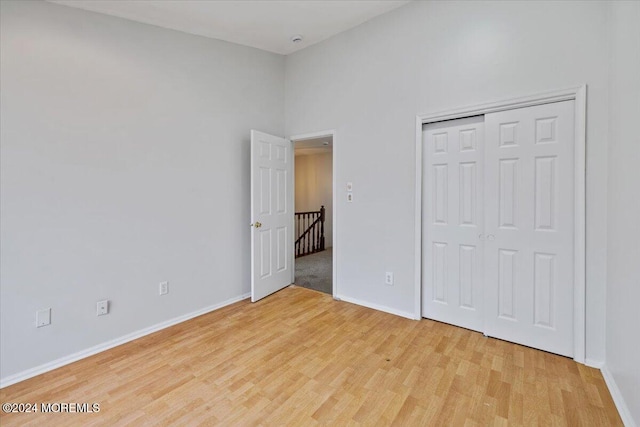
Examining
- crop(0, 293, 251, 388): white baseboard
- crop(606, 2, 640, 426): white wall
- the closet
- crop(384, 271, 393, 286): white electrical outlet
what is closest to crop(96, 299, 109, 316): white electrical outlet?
crop(0, 293, 251, 388): white baseboard

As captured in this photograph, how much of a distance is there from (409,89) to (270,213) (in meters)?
2.11

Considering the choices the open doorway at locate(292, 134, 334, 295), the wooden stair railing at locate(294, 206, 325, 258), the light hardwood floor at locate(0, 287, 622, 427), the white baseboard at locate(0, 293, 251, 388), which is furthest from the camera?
the wooden stair railing at locate(294, 206, 325, 258)

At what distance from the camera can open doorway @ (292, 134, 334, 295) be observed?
4785mm

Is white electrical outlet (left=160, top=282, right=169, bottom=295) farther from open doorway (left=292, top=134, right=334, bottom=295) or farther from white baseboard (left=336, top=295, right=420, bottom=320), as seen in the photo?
white baseboard (left=336, top=295, right=420, bottom=320)

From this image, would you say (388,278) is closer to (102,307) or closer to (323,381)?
(323,381)

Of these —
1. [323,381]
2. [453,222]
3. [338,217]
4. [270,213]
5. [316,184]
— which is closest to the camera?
[323,381]

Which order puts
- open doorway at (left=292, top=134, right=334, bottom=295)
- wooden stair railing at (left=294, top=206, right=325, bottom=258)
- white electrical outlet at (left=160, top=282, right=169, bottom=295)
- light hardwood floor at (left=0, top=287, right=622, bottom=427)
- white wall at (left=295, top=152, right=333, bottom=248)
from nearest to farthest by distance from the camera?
light hardwood floor at (left=0, top=287, right=622, bottom=427) → white electrical outlet at (left=160, top=282, right=169, bottom=295) → open doorway at (left=292, top=134, right=334, bottom=295) → wooden stair railing at (left=294, top=206, right=325, bottom=258) → white wall at (left=295, top=152, right=333, bottom=248)

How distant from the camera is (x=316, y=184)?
8.00 meters

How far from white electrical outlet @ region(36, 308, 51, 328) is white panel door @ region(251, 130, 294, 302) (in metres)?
1.74

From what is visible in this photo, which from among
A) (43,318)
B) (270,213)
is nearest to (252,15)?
(270,213)

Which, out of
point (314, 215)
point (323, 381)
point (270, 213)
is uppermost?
point (270, 213)

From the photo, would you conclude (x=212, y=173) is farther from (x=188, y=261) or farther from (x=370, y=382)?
(x=370, y=382)

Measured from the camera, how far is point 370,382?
6.43 feet

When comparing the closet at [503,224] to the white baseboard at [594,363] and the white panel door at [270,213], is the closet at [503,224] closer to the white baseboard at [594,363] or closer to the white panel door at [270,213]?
the white baseboard at [594,363]
